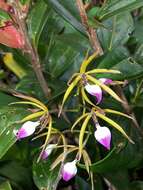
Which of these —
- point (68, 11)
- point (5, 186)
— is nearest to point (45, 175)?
point (5, 186)

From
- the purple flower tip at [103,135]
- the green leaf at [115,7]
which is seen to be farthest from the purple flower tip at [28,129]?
the green leaf at [115,7]

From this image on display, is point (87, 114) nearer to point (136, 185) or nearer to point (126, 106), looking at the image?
point (126, 106)

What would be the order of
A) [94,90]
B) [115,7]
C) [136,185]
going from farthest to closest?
[136,185], [115,7], [94,90]

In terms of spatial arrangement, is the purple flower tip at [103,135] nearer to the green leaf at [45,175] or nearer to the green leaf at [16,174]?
the green leaf at [45,175]

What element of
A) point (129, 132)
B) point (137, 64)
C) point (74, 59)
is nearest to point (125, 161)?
point (129, 132)

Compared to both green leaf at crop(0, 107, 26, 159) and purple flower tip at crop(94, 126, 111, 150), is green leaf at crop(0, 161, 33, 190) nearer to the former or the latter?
green leaf at crop(0, 107, 26, 159)

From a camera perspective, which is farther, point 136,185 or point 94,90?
point 136,185

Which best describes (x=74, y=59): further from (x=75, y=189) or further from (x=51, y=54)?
(x=75, y=189)

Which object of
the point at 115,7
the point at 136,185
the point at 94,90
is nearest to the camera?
the point at 94,90
